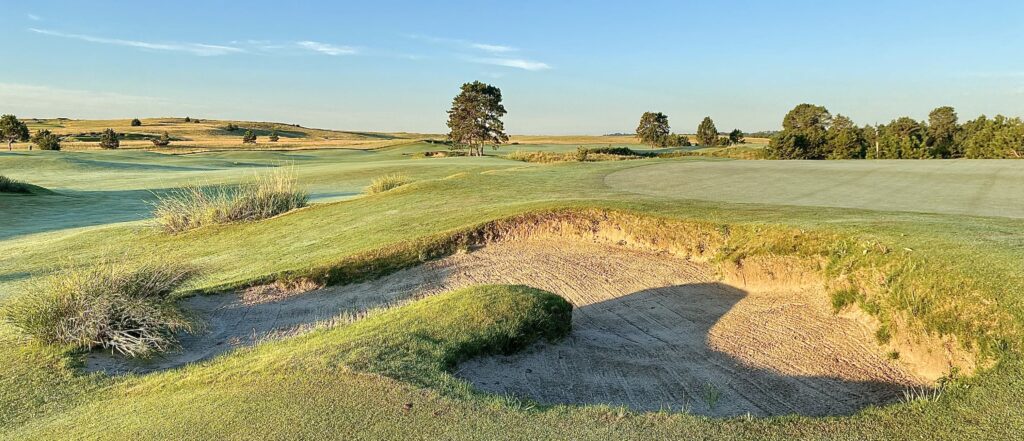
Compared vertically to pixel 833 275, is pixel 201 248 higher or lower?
lower

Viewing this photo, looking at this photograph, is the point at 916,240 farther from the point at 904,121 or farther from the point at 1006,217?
the point at 904,121

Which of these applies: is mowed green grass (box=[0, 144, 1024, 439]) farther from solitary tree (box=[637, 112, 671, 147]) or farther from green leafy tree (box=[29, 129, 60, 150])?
solitary tree (box=[637, 112, 671, 147])

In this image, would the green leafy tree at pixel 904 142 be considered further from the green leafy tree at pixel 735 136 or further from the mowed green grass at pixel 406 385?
the mowed green grass at pixel 406 385

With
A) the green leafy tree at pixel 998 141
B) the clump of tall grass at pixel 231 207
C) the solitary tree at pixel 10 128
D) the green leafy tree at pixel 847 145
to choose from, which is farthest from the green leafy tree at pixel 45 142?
the green leafy tree at pixel 998 141

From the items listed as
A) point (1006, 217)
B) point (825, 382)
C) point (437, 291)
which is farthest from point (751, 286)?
point (1006, 217)

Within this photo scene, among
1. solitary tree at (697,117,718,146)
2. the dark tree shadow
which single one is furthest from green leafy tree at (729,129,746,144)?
the dark tree shadow
